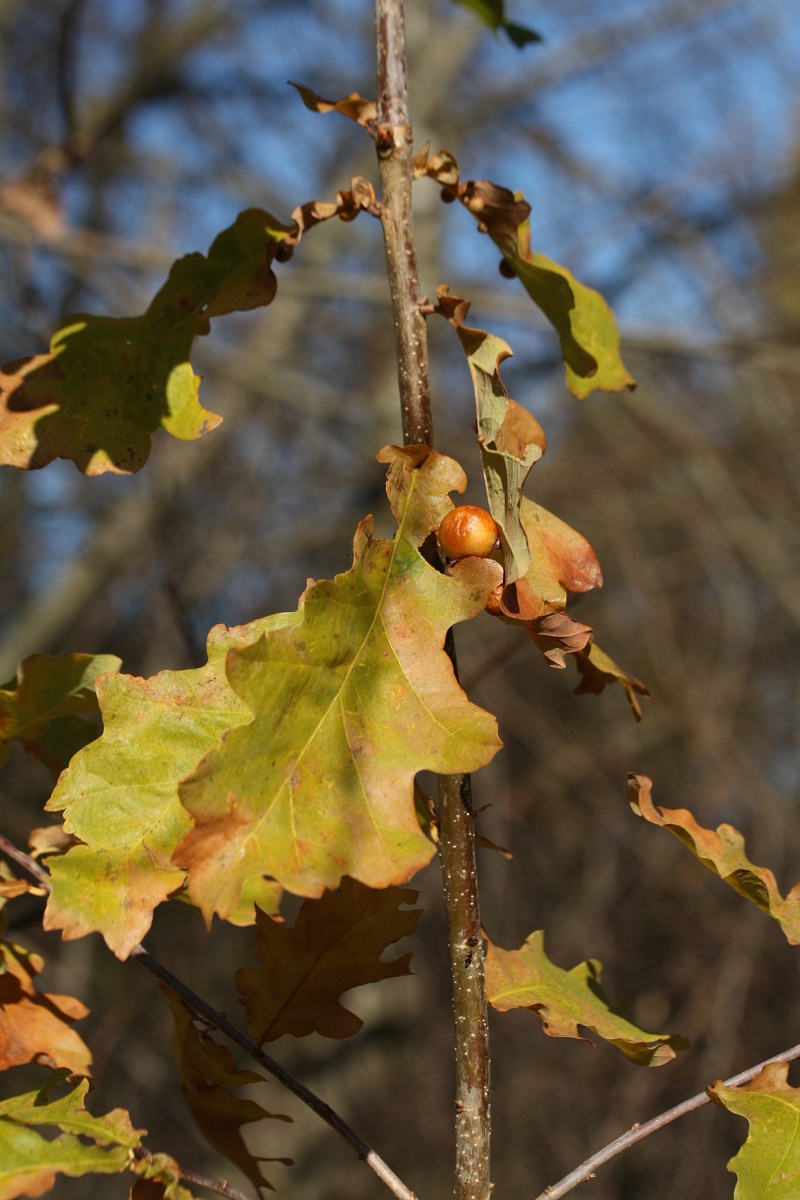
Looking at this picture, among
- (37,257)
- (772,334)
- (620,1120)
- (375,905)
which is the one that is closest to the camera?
(375,905)

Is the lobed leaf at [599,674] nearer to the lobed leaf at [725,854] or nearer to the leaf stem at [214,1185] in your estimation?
the lobed leaf at [725,854]

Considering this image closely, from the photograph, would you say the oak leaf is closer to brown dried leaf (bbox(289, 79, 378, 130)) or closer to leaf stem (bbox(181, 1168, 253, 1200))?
brown dried leaf (bbox(289, 79, 378, 130))

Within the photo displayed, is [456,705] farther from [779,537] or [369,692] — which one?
[779,537]

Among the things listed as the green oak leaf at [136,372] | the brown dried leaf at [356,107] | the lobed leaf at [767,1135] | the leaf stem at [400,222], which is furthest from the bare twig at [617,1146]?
the brown dried leaf at [356,107]

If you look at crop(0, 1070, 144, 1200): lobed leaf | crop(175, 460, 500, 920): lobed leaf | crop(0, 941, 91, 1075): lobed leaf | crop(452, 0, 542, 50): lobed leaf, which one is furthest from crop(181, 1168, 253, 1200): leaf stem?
crop(452, 0, 542, 50): lobed leaf

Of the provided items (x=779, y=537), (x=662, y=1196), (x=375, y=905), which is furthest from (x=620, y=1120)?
(x=375, y=905)

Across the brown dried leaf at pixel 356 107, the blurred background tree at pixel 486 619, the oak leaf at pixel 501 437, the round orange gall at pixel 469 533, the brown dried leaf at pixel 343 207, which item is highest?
the brown dried leaf at pixel 356 107
